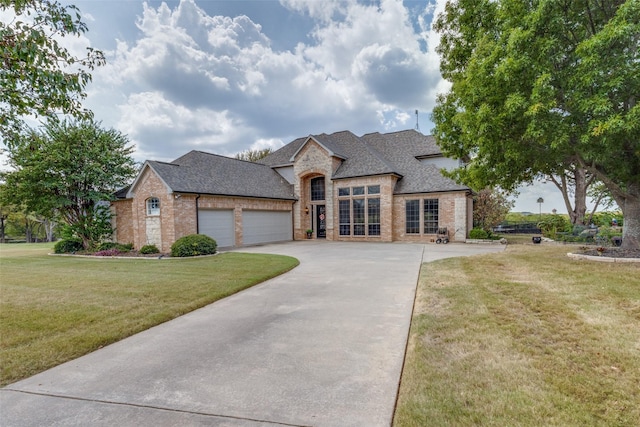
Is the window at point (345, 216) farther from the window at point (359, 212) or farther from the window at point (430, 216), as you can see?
the window at point (430, 216)

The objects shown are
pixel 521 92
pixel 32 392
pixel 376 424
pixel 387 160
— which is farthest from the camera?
pixel 387 160

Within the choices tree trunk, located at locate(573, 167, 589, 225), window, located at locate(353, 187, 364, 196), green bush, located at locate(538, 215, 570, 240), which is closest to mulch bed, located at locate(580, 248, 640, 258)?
green bush, located at locate(538, 215, 570, 240)

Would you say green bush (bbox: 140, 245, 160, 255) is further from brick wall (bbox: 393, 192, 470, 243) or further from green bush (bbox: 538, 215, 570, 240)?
green bush (bbox: 538, 215, 570, 240)

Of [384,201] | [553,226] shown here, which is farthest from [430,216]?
[553,226]

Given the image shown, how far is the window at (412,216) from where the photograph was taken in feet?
64.1

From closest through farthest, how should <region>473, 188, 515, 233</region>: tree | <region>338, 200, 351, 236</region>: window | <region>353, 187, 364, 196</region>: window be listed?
<region>353, 187, 364, 196</region>: window
<region>338, 200, 351, 236</region>: window
<region>473, 188, 515, 233</region>: tree

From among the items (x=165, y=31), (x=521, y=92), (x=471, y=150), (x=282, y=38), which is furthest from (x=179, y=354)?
(x=282, y=38)

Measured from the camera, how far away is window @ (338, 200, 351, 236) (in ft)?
70.1

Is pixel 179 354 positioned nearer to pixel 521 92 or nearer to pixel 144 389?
pixel 144 389

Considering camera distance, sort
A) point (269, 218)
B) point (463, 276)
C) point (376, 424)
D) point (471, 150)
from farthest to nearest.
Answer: point (269, 218), point (471, 150), point (463, 276), point (376, 424)

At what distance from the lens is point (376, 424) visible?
2516 millimetres

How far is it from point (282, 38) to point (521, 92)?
1182 centimetres

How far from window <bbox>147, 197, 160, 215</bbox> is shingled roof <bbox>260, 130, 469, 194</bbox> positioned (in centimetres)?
1018

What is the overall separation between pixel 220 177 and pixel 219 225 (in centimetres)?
324
